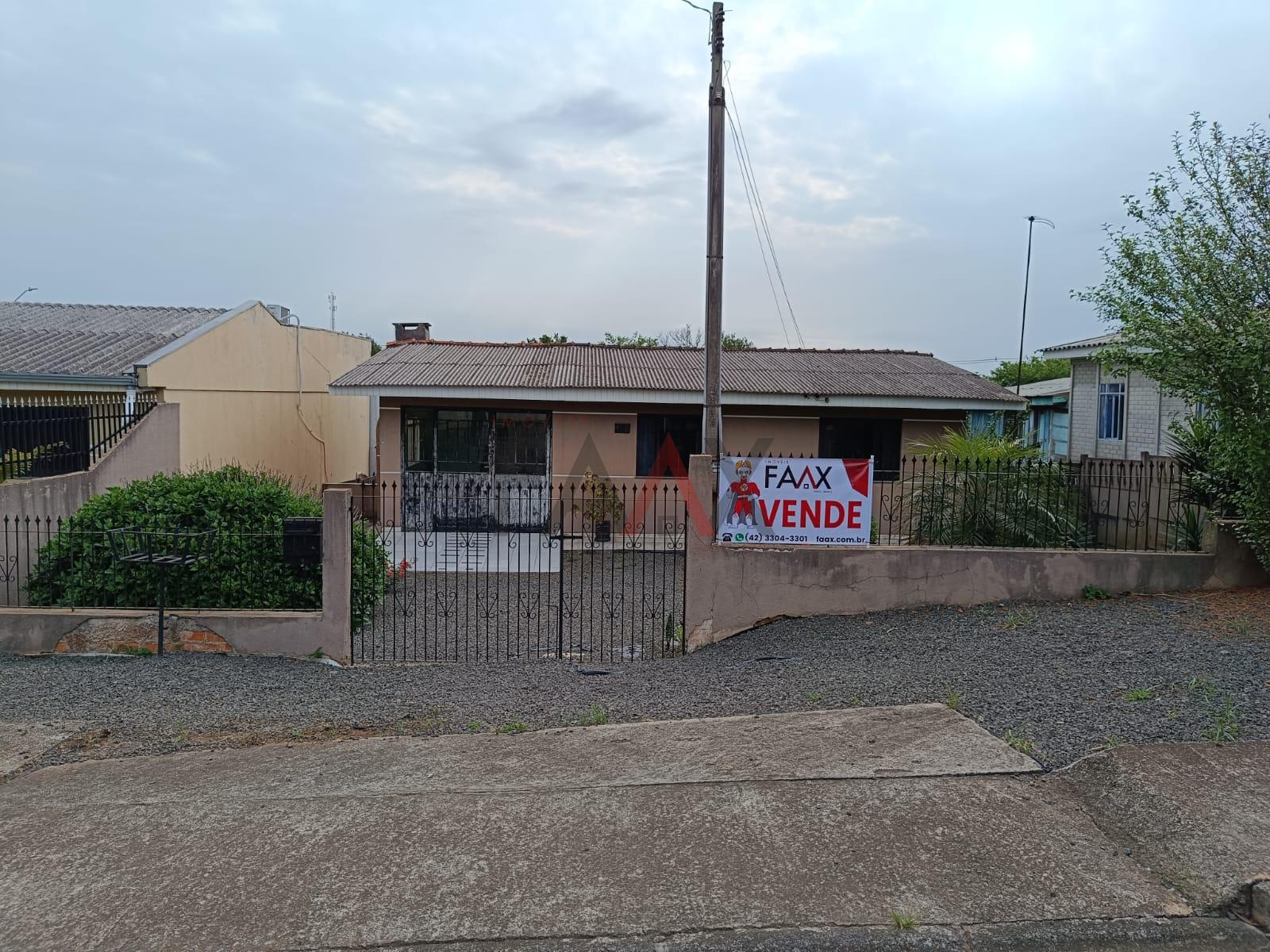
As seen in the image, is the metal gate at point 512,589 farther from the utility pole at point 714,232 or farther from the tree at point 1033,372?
the tree at point 1033,372

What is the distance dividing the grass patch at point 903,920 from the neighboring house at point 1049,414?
66.1 ft

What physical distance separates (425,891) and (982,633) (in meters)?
5.73

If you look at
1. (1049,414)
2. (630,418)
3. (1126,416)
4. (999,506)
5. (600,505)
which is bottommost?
(600,505)

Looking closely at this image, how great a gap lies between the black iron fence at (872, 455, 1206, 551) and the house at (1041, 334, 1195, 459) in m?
5.57

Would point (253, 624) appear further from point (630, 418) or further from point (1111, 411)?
point (1111, 411)

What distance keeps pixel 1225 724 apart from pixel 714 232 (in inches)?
286

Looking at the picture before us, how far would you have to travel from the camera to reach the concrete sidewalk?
3523 millimetres

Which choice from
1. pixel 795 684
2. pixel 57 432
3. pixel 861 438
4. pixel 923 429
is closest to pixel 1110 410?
pixel 923 429

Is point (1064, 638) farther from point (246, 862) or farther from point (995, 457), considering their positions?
point (246, 862)

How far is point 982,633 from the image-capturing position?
26.0ft

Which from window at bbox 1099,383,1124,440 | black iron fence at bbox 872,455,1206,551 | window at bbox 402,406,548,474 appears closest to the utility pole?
black iron fence at bbox 872,455,1206,551

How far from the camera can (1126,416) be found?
55.5 feet

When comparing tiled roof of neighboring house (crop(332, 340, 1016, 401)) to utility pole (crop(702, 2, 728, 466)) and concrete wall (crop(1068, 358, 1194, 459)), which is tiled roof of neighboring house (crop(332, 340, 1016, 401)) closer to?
concrete wall (crop(1068, 358, 1194, 459))

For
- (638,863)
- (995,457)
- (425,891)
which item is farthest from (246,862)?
(995,457)
